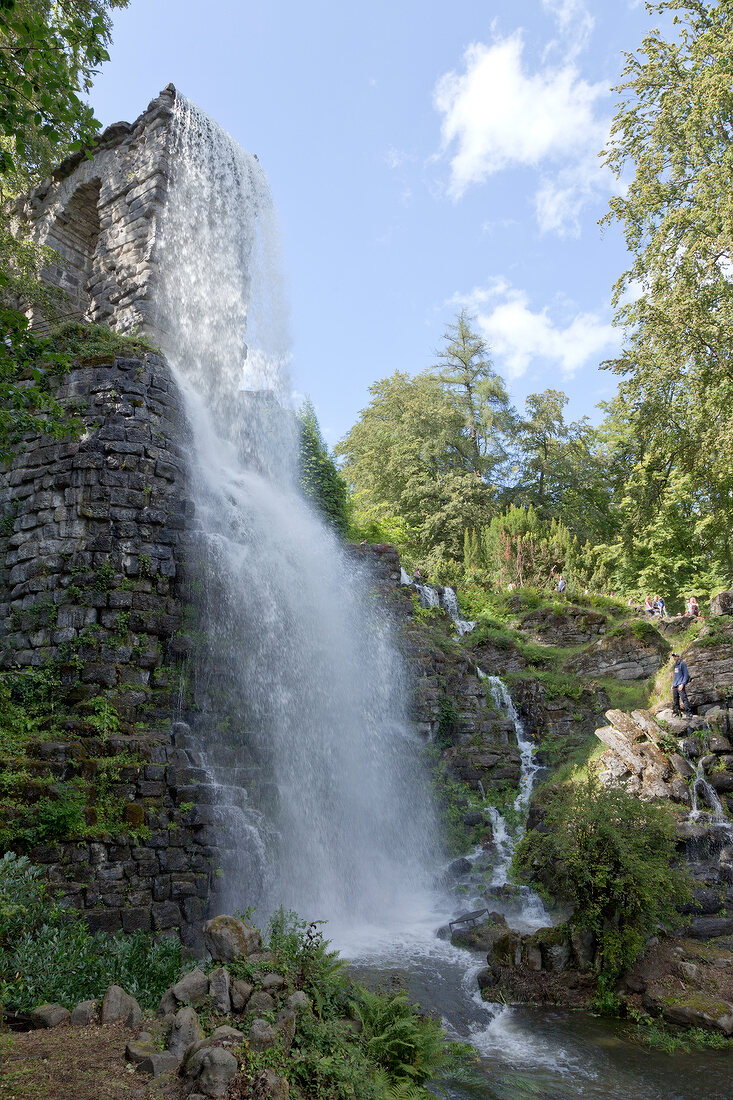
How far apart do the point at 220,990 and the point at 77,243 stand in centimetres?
1522

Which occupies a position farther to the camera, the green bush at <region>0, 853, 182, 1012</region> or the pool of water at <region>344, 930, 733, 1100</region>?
the pool of water at <region>344, 930, 733, 1100</region>

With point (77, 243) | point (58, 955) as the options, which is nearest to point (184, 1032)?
point (58, 955)

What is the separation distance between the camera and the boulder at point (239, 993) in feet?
15.7

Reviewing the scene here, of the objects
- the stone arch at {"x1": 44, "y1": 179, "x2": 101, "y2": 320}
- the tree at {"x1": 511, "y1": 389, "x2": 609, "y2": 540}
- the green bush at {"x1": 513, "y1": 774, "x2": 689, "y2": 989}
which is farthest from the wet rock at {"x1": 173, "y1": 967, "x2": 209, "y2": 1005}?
the tree at {"x1": 511, "y1": 389, "x2": 609, "y2": 540}

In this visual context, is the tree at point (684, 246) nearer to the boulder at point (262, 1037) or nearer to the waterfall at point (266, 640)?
the waterfall at point (266, 640)

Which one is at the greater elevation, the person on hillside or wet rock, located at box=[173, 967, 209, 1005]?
the person on hillside

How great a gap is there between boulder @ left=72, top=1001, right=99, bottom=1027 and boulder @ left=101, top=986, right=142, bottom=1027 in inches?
2.6

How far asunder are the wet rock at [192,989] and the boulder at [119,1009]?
0.90 ft

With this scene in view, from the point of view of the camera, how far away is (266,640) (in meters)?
11.1

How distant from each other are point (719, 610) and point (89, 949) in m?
13.4

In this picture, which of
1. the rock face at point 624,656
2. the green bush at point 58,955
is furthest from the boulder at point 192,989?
the rock face at point 624,656

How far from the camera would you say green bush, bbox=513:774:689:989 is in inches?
295

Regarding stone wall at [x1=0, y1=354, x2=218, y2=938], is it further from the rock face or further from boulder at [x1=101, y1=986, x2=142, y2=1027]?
the rock face

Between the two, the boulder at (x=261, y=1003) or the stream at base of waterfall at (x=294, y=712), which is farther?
the stream at base of waterfall at (x=294, y=712)
